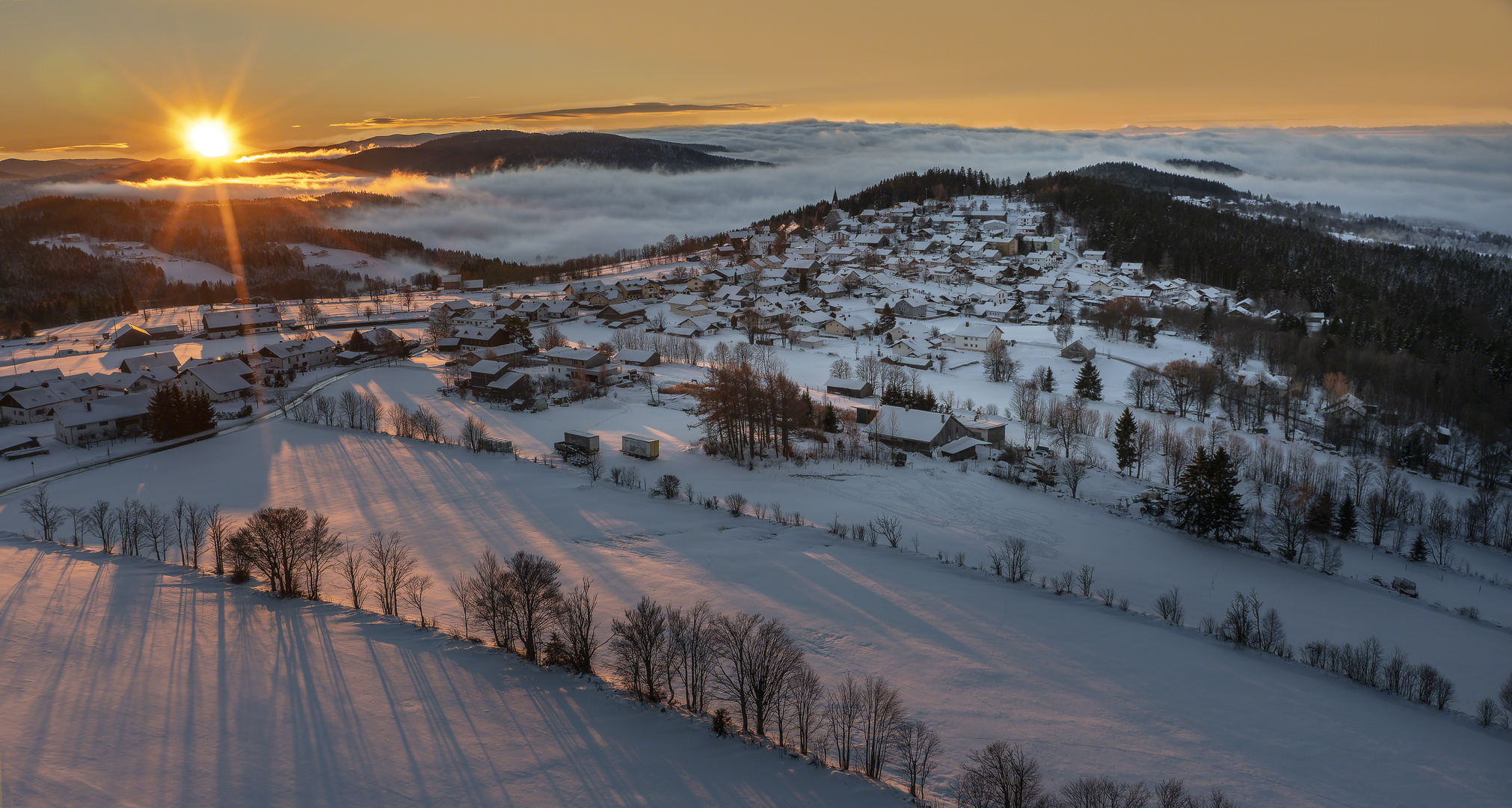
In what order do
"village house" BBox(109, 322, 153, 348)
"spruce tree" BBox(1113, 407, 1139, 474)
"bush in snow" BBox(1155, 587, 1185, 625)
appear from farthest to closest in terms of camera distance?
"village house" BBox(109, 322, 153, 348) → "spruce tree" BBox(1113, 407, 1139, 474) → "bush in snow" BBox(1155, 587, 1185, 625)

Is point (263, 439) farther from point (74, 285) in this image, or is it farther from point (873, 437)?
point (74, 285)

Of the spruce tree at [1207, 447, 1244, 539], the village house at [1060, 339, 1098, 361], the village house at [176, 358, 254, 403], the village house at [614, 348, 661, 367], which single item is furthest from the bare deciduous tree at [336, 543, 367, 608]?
the village house at [1060, 339, 1098, 361]

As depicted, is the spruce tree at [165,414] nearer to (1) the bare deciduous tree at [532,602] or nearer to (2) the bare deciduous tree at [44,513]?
(2) the bare deciduous tree at [44,513]

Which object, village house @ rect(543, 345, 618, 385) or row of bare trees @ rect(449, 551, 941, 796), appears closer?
row of bare trees @ rect(449, 551, 941, 796)

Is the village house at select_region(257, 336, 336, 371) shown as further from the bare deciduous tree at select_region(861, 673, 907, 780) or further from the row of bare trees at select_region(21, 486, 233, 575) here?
the bare deciduous tree at select_region(861, 673, 907, 780)

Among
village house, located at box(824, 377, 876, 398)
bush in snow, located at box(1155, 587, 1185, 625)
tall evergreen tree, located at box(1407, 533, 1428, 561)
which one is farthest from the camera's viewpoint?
village house, located at box(824, 377, 876, 398)

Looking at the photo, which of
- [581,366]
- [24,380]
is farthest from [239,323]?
[581,366]
